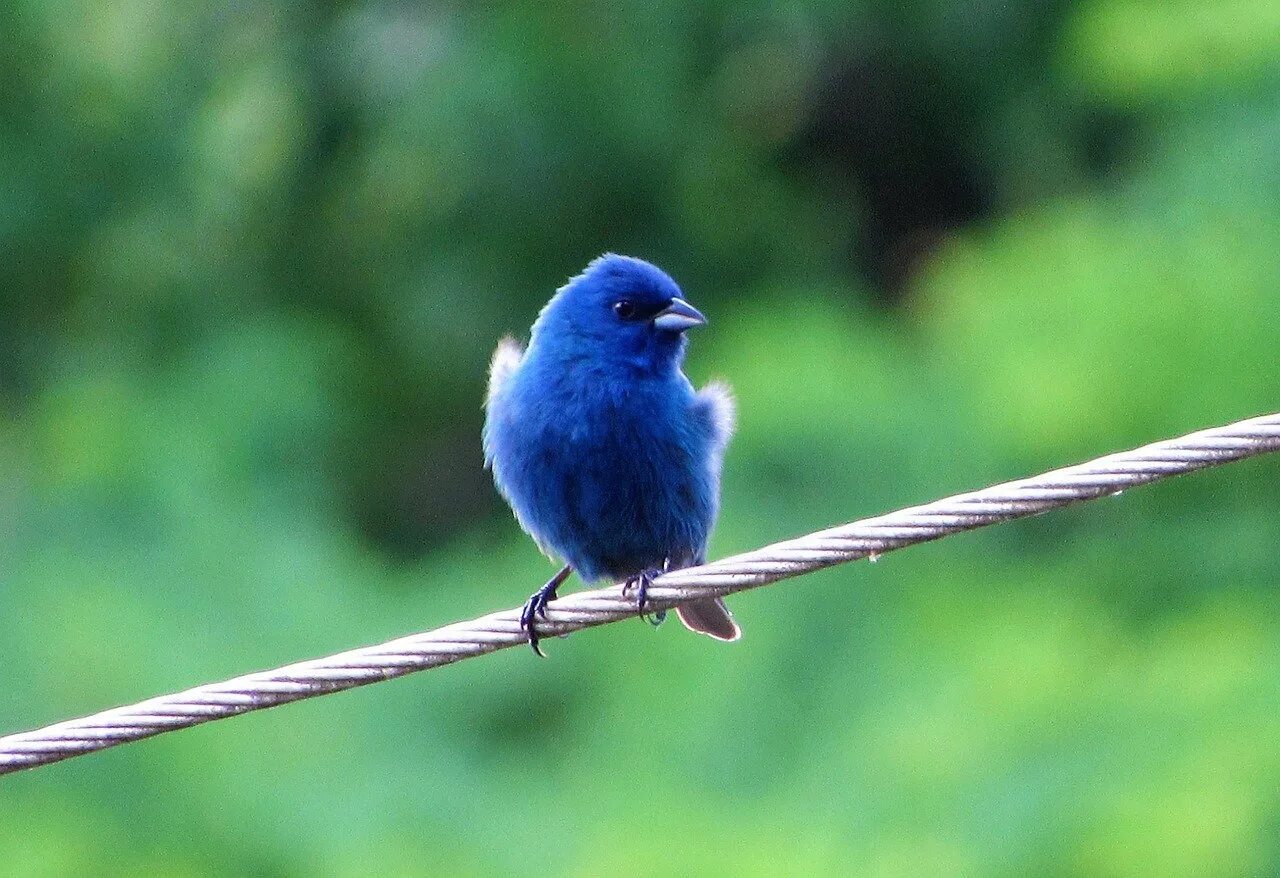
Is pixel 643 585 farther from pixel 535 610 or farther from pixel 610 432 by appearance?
pixel 610 432

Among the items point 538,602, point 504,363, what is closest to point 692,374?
point 504,363

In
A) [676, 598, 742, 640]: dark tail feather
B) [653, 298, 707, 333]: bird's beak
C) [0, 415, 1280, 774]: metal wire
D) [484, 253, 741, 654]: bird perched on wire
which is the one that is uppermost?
[653, 298, 707, 333]: bird's beak

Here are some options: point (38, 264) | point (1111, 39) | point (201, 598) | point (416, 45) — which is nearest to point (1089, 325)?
point (1111, 39)

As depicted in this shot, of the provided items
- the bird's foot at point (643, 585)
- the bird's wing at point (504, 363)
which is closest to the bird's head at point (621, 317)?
the bird's wing at point (504, 363)

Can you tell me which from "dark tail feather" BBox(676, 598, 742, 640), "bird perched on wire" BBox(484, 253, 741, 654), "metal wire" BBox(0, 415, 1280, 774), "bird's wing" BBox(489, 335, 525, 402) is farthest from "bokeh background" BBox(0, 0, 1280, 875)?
"metal wire" BBox(0, 415, 1280, 774)

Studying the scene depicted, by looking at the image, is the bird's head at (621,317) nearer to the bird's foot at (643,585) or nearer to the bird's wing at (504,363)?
the bird's wing at (504,363)

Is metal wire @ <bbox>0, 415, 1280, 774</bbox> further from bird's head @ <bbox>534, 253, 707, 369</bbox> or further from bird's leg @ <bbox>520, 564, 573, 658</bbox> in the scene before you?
bird's head @ <bbox>534, 253, 707, 369</bbox>

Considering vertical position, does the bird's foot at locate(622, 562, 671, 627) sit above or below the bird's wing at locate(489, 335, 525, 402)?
below
